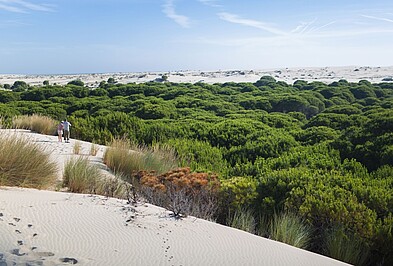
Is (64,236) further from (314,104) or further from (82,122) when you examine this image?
(314,104)

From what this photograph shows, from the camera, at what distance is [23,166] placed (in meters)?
7.26

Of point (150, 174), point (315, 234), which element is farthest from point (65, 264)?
point (150, 174)

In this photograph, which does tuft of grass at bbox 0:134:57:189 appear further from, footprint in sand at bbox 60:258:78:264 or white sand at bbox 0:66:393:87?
white sand at bbox 0:66:393:87

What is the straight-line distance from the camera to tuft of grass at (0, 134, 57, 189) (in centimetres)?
693

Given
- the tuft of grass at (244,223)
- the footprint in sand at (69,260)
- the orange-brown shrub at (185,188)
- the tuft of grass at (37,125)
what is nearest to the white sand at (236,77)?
the tuft of grass at (37,125)

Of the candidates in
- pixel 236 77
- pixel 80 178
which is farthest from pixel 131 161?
pixel 236 77

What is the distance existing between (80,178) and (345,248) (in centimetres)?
487

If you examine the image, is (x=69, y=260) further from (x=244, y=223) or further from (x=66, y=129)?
(x=66, y=129)

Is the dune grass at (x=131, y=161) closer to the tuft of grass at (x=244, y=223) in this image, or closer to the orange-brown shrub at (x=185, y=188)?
the orange-brown shrub at (x=185, y=188)

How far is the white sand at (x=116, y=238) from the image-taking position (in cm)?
416

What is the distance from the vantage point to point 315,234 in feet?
22.2

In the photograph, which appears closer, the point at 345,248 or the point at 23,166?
the point at 345,248

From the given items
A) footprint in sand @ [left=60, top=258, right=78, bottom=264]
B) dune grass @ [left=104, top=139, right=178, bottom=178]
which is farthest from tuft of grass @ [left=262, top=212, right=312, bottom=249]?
dune grass @ [left=104, top=139, right=178, bottom=178]

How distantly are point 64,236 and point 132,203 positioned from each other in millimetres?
1536
